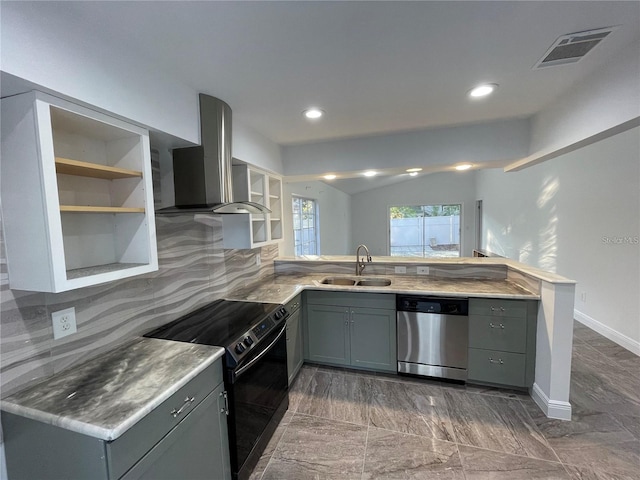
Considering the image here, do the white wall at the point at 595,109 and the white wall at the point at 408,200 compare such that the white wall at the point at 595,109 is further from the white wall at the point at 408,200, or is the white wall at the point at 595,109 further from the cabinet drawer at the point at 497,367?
the white wall at the point at 408,200

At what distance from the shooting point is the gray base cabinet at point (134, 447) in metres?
0.95

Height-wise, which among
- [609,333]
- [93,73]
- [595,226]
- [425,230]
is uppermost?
[93,73]

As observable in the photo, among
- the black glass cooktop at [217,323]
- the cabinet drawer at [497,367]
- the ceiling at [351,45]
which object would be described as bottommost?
the cabinet drawer at [497,367]

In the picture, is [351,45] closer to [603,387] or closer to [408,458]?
[408,458]

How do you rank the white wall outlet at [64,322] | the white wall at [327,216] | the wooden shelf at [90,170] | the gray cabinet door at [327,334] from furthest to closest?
the white wall at [327,216], the gray cabinet door at [327,334], the white wall outlet at [64,322], the wooden shelf at [90,170]

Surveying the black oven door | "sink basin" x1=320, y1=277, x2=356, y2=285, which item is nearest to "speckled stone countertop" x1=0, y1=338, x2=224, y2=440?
the black oven door

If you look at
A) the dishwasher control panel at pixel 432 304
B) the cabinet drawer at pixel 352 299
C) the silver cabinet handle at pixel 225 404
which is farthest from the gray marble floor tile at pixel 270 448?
the dishwasher control panel at pixel 432 304

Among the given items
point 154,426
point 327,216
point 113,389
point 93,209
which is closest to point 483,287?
point 154,426

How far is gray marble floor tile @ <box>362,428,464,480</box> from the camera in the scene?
165 centimetres

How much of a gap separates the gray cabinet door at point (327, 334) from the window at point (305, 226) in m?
2.14

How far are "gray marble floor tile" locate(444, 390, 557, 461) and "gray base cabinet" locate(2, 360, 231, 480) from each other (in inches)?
66.1

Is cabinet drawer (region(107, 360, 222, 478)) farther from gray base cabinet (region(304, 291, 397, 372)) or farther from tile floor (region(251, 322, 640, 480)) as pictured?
gray base cabinet (region(304, 291, 397, 372))

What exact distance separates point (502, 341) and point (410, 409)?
37.5 inches

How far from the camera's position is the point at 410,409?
2199 mm
